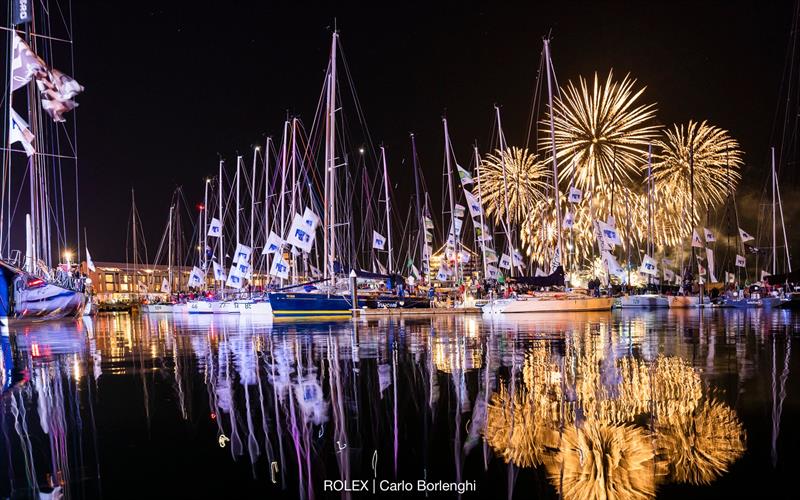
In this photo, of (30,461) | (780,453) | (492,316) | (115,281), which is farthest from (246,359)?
(115,281)

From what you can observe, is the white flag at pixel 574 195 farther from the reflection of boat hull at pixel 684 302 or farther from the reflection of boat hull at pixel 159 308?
the reflection of boat hull at pixel 159 308

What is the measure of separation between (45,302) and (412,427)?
44.2 meters

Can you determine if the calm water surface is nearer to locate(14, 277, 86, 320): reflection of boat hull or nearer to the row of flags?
the row of flags

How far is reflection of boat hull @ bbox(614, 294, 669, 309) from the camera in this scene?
63906mm

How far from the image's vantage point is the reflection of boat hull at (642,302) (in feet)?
210

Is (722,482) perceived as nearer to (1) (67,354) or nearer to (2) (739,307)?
(1) (67,354)

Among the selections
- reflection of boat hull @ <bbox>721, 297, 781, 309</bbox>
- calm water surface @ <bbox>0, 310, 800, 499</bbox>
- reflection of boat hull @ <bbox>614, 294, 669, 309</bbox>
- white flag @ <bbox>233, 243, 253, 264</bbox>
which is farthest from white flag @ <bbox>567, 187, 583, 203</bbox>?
calm water surface @ <bbox>0, 310, 800, 499</bbox>

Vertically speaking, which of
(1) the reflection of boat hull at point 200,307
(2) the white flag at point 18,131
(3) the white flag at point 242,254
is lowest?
(1) the reflection of boat hull at point 200,307

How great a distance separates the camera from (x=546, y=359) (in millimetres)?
16578

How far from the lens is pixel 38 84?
41.1m

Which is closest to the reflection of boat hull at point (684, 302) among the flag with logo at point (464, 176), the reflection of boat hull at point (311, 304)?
the flag with logo at point (464, 176)

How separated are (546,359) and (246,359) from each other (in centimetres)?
734

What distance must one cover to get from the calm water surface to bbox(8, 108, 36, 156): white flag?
1105 inches

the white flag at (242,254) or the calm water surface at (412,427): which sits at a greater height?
the white flag at (242,254)
